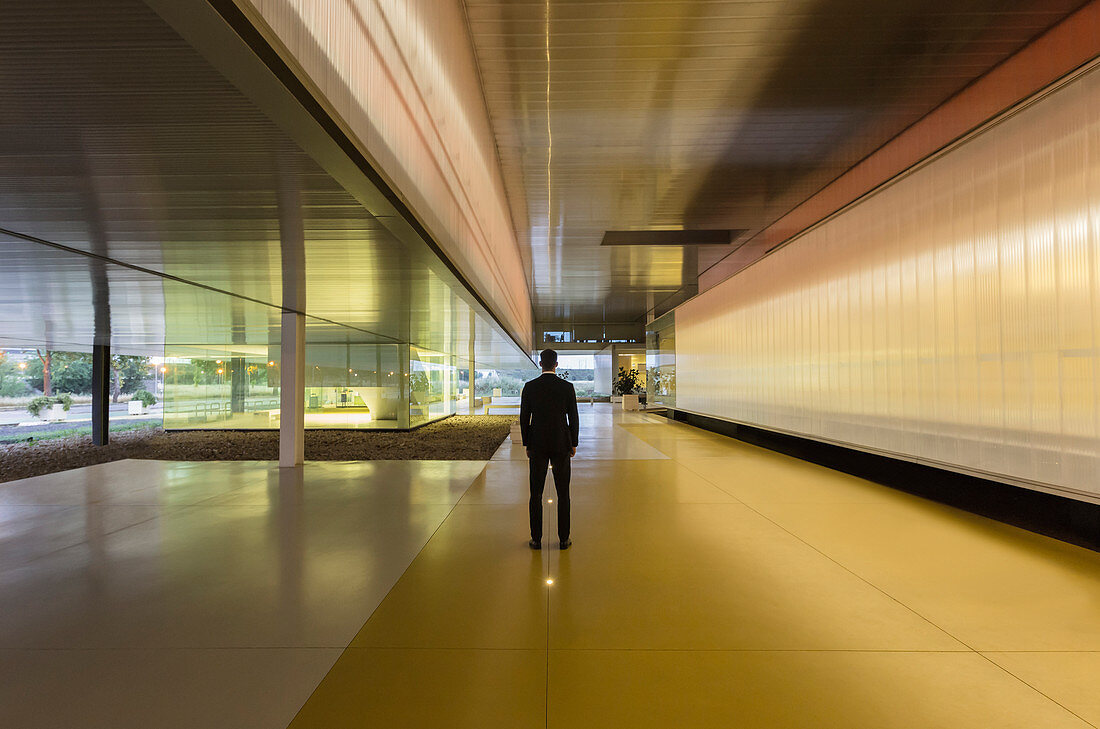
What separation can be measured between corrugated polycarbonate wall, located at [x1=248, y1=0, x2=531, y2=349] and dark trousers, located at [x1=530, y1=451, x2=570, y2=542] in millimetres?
2789

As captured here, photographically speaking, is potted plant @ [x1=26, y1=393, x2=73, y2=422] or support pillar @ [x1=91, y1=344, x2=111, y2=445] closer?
support pillar @ [x1=91, y1=344, x2=111, y2=445]

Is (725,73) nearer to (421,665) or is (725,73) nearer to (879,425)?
(879,425)

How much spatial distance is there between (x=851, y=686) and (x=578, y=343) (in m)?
32.6

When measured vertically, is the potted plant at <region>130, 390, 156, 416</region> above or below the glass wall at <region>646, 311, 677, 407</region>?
below

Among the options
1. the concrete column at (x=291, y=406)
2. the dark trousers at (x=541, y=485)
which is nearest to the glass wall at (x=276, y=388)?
the concrete column at (x=291, y=406)

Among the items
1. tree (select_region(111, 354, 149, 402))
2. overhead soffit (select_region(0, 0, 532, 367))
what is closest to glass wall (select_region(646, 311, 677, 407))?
overhead soffit (select_region(0, 0, 532, 367))

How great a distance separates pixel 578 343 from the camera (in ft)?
115

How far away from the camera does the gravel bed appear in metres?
11.8

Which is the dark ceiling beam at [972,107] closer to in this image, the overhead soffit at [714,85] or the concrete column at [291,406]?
the overhead soffit at [714,85]

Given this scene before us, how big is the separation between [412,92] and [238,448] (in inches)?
529

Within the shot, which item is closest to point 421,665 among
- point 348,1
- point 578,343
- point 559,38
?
point 348,1

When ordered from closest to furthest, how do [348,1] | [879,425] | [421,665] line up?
[421,665], [348,1], [879,425]

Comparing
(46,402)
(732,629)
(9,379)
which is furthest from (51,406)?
(732,629)

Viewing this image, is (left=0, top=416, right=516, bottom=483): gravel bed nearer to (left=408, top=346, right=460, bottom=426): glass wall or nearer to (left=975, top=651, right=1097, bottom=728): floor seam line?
(left=408, top=346, right=460, bottom=426): glass wall
